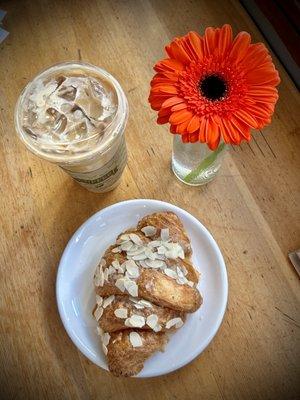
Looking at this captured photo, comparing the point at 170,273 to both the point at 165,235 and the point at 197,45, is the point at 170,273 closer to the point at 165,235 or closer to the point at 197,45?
the point at 165,235

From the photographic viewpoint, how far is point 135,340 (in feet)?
1.92

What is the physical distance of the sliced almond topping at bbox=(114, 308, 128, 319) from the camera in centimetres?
58

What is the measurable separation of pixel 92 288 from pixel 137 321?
0.14 metres

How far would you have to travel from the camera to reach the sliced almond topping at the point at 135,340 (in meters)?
0.58

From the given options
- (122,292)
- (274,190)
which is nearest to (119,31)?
(274,190)

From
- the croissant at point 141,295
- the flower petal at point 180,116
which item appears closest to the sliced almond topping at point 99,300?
the croissant at point 141,295

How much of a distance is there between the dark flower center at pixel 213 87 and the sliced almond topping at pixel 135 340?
36 centimetres

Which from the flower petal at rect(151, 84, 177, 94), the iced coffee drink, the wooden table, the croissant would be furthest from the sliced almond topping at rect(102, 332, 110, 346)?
the flower petal at rect(151, 84, 177, 94)

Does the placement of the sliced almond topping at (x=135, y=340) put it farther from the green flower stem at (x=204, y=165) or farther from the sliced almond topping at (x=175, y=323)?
the green flower stem at (x=204, y=165)

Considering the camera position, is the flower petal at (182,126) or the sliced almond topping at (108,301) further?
the sliced almond topping at (108,301)

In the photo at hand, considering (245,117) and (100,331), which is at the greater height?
(245,117)

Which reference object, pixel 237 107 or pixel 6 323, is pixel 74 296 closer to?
pixel 6 323

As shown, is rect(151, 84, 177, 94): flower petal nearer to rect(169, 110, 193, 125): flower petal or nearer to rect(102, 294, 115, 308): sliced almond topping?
rect(169, 110, 193, 125): flower petal

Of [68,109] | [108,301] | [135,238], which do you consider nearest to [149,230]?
[135,238]
